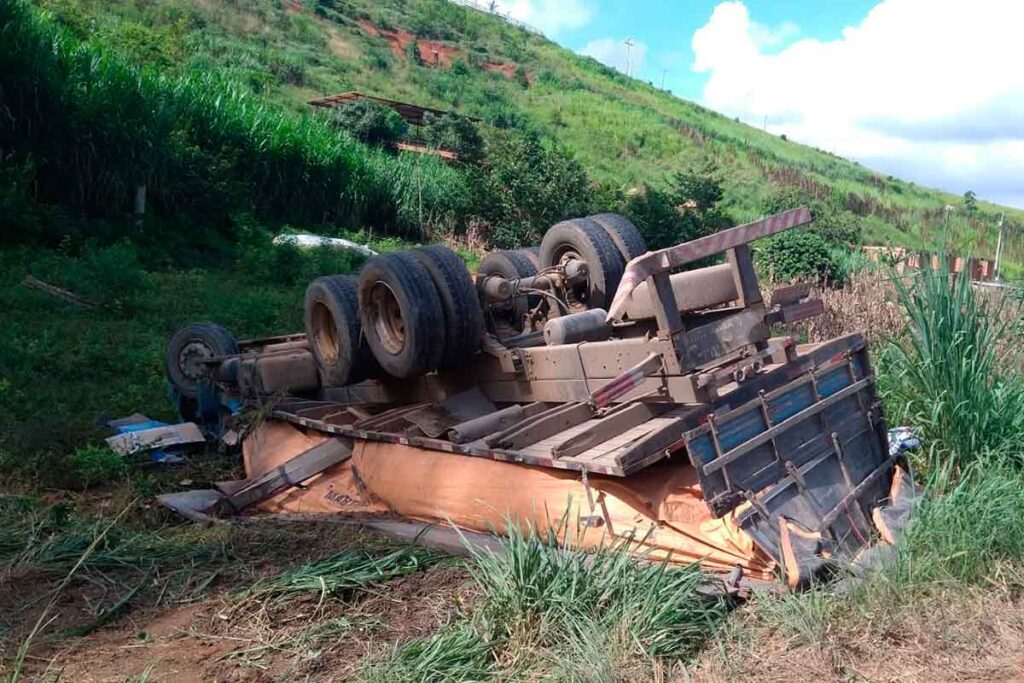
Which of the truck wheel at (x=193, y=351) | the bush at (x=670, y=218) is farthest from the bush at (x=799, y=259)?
the truck wheel at (x=193, y=351)

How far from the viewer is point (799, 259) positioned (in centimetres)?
1567

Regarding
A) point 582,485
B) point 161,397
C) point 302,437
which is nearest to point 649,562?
point 582,485

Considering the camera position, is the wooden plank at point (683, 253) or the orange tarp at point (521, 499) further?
the wooden plank at point (683, 253)

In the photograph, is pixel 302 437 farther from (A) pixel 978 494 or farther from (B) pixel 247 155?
(B) pixel 247 155

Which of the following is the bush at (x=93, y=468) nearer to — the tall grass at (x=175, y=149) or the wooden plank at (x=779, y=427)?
the wooden plank at (x=779, y=427)

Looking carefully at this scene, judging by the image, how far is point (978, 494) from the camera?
15.4ft

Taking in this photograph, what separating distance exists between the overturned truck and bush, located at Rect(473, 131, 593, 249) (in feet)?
42.1

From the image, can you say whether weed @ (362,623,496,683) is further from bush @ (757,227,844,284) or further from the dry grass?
bush @ (757,227,844,284)

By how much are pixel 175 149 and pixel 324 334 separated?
11.3m

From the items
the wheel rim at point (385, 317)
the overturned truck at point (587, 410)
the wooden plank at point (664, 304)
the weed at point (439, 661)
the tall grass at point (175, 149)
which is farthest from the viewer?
the tall grass at point (175, 149)

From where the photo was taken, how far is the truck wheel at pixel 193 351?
7.79 metres

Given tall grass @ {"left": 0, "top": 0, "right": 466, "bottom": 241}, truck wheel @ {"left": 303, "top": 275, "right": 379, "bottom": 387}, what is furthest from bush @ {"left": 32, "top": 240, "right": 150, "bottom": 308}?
truck wheel @ {"left": 303, "top": 275, "right": 379, "bottom": 387}

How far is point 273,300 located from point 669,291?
8931 millimetres

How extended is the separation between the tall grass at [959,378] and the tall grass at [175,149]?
12.4 m
